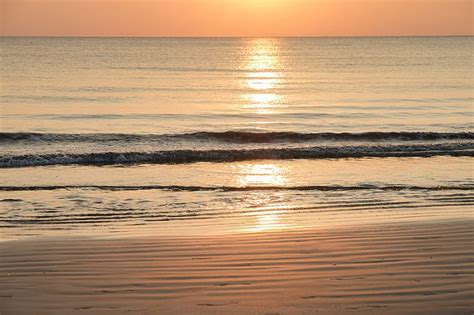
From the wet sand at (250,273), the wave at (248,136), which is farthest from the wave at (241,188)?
the wave at (248,136)

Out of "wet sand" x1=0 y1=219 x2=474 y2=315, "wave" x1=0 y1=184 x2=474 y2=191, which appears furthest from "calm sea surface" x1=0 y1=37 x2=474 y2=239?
"wet sand" x1=0 y1=219 x2=474 y2=315

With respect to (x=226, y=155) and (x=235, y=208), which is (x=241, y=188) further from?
(x=226, y=155)

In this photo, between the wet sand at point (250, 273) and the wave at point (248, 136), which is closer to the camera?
the wet sand at point (250, 273)

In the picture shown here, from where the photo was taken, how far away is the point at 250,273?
758 cm

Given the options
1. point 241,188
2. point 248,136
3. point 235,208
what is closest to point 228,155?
point 248,136

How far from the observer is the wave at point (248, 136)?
77.2ft

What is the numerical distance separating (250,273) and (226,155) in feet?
41.4

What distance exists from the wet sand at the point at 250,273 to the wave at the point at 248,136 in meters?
14.1

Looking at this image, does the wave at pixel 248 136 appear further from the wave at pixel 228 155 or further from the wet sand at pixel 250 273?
the wet sand at pixel 250 273

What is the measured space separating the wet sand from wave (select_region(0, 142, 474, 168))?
9.69 meters

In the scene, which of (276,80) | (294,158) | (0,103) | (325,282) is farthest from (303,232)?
(276,80)

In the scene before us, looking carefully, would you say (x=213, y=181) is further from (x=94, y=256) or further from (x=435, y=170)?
(x=94, y=256)

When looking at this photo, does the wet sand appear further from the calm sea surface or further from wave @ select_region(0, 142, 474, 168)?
wave @ select_region(0, 142, 474, 168)

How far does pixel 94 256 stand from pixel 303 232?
2.78 m
